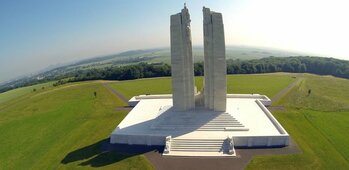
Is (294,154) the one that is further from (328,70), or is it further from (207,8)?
(328,70)

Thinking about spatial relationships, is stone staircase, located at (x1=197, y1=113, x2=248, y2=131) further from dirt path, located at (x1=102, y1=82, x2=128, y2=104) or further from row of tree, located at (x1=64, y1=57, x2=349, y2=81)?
row of tree, located at (x1=64, y1=57, x2=349, y2=81)

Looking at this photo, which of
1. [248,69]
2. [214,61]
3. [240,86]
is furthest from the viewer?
[248,69]

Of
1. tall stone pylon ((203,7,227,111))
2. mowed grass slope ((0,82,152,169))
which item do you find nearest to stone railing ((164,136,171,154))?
mowed grass slope ((0,82,152,169))

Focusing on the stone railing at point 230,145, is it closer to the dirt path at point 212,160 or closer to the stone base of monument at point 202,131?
the stone base of monument at point 202,131

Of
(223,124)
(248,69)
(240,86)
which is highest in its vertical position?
(248,69)

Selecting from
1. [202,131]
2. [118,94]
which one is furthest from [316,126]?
[118,94]

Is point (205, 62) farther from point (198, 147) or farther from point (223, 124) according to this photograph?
point (198, 147)

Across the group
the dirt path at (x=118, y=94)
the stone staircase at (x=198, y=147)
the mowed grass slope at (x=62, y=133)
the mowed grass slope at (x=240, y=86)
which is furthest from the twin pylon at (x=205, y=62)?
the mowed grass slope at (x=240, y=86)

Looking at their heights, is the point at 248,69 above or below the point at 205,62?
below
